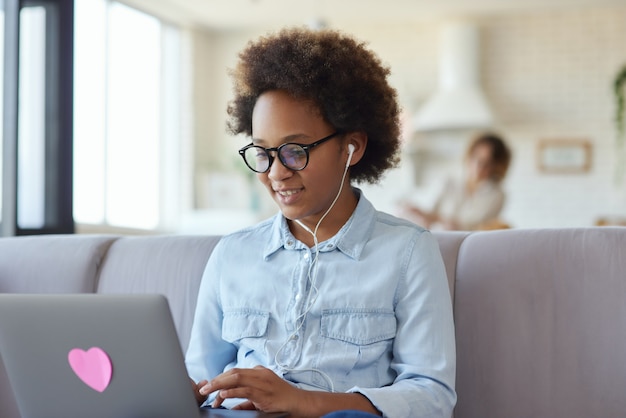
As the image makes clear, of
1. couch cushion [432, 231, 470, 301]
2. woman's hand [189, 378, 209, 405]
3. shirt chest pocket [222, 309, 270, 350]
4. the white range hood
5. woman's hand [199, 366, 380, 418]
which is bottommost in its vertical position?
woman's hand [189, 378, 209, 405]

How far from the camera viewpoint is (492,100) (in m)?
8.07

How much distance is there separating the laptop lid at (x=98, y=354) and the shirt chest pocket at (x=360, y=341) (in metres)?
0.44

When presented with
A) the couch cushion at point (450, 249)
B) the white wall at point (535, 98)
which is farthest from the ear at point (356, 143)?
the white wall at point (535, 98)

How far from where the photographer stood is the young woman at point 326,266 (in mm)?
1749

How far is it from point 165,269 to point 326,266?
0.70m

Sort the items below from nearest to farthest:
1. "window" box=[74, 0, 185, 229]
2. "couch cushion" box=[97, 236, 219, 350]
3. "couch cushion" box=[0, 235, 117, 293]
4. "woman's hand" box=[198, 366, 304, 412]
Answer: "woman's hand" box=[198, 366, 304, 412] → "couch cushion" box=[97, 236, 219, 350] → "couch cushion" box=[0, 235, 117, 293] → "window" box=[74, 0, 185, 229]

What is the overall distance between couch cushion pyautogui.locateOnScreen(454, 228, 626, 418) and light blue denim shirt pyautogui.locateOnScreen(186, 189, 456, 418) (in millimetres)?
319

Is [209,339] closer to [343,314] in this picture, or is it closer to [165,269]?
[343,314]

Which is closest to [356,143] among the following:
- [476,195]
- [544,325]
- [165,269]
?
[544,325]

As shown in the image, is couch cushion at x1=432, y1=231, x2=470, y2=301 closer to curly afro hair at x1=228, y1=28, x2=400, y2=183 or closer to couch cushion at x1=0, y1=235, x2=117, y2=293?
curly afro hair at x1=228, y1=28, x2=400, y2=183

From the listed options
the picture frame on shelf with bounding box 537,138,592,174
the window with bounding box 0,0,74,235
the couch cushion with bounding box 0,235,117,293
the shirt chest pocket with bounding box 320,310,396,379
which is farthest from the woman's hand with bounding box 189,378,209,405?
the picture frame on shelf with bounding box 537,138,592,174

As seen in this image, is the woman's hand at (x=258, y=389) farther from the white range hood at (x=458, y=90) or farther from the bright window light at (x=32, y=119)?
the white range hood at (x=458, y=90)

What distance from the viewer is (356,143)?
6.46 ft

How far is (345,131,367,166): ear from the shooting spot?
1.94m
